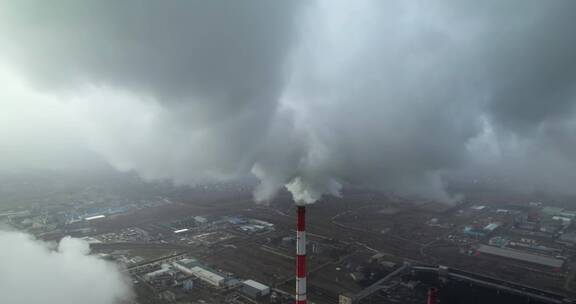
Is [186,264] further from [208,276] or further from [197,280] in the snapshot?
[208,276]

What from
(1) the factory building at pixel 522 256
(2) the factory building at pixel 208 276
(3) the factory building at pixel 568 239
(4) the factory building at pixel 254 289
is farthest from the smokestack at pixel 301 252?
(3) the factory building at pixel 568 239

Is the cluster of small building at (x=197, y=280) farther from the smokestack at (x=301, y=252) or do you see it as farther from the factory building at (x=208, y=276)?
the smokestack at (x=301, y=252)

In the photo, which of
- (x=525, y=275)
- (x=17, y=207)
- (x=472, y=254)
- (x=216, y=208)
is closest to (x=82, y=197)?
(x=17, y=207)

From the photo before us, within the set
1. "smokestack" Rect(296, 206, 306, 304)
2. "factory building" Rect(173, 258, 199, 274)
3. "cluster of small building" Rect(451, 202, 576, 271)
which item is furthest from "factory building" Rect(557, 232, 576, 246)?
"factory building" Rect(173, 258, 199, 274)

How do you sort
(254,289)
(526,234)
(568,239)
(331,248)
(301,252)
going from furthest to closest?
(526,234) < (568,239) < (331,248) < (254,289) < (301,252)

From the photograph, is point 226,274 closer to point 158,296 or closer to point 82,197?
point 158,296

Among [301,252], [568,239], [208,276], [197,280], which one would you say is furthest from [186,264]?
[568,239]
